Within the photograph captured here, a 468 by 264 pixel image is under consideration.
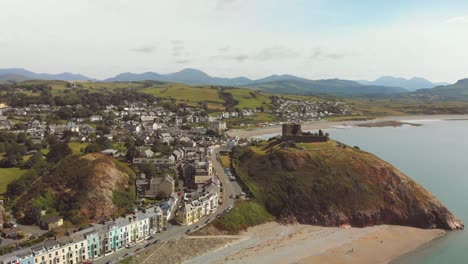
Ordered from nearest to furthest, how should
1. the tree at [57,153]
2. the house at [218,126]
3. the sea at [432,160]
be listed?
the sea at [432,160] → the tree at [57,153] → the house at [218,126]

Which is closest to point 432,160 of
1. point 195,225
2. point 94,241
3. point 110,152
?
point 195,225

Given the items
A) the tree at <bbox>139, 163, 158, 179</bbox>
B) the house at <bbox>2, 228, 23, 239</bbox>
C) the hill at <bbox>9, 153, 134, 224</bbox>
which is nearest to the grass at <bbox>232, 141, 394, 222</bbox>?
the tree at <bbox>139, 163, 158, 179</bbox>

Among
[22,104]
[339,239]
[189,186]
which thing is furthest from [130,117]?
[339,239]

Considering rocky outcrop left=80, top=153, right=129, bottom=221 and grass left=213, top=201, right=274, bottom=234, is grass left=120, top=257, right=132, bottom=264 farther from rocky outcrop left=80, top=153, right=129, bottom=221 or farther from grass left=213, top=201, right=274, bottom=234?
grass left=213, top=201, right=274, bottom=234

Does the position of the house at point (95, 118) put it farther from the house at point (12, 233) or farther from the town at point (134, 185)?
the house at point (12, 233)

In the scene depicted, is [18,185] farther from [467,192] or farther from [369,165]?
[467,192]

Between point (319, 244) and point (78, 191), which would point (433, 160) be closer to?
point (319, 244)

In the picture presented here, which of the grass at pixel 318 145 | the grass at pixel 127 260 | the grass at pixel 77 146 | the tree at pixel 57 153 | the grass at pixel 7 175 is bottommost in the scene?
the grass at pixel 127 260

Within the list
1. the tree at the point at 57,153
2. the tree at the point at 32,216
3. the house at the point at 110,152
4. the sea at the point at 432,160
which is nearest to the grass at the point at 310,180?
the sea at the point at 432,160
